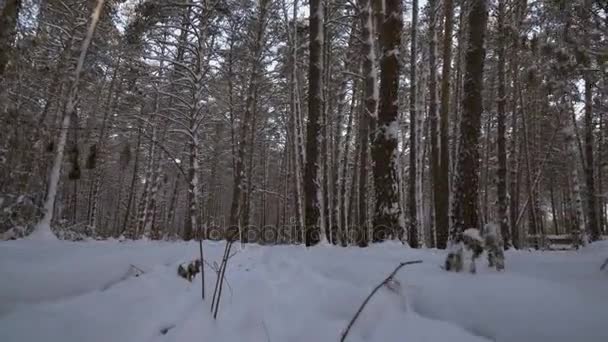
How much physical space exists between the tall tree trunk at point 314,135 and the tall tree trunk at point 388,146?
1.48 m

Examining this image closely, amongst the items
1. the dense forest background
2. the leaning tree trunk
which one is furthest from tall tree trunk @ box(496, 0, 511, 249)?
the leaning tree trunk

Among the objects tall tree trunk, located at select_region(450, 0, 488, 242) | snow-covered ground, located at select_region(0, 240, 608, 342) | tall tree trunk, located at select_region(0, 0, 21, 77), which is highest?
tall tree trunk, located at select_region(0, 0, 21, 77)

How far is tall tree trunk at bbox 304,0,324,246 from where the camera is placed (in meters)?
7.17

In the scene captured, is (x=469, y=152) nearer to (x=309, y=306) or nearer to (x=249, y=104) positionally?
(x=309, y=306)

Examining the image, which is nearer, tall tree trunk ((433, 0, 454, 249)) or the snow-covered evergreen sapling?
the snow-covered evergreen sapling

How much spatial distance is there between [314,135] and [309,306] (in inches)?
212

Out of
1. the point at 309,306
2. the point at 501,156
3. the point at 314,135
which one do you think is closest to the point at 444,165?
the point at 501,156

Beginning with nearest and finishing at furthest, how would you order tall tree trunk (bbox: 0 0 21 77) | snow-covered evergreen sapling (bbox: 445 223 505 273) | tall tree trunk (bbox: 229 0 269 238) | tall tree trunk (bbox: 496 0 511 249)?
snow-covered evergreen sapling (bbox: 445 223 505 273) → tall tree trunk (bbox: 0 0 21 77) → tall tree trunk (bbox: 496 0 511 249) → tall tree trunk (bbox: 229 0 269 238)

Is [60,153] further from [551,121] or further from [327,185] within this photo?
[551,121]

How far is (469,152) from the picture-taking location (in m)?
4.42

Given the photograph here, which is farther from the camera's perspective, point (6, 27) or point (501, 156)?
point (501, 156)

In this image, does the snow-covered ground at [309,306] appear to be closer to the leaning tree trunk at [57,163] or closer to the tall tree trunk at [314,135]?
the tall tree trunk at [314,135]

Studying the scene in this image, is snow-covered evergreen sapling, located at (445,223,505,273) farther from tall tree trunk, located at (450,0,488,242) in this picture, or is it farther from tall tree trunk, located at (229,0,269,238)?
tall tree trunk, located at (229,0,269,238)

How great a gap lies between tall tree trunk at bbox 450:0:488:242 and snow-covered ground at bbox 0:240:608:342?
154 cm
